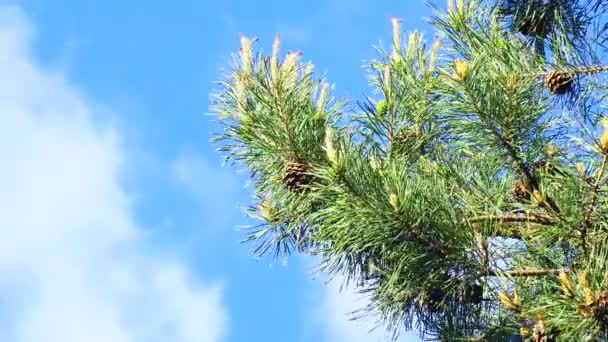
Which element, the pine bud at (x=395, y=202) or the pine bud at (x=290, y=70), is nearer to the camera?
the pine bud at (x=395, y=202)

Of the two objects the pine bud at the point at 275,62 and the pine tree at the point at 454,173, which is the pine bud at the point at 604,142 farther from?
the pine bud at the point at 275,62

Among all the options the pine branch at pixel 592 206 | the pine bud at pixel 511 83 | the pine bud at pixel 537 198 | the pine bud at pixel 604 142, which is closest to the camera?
the pine bud at pixel 604 142

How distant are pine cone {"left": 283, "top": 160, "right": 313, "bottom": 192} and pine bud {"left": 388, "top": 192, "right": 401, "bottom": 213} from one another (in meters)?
0.41

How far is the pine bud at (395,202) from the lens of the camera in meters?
2.57

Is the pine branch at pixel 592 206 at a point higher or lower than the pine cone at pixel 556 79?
lower

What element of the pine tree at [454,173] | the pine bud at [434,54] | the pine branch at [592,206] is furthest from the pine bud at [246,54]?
the pine branch at [592,206]

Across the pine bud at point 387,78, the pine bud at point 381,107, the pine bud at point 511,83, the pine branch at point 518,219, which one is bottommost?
the pine branch at point 518,219

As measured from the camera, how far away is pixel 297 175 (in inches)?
116

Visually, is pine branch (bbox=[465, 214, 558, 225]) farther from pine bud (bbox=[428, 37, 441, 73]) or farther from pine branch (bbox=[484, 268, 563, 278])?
pine bud (bbox=[428, 37, 441, 73])

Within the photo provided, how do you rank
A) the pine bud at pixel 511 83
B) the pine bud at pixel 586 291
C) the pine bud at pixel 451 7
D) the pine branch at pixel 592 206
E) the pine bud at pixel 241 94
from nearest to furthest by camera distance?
the pine bud at pixel 586 291
the pine branch at pixel 592 206
the pine bud at pixel 511 83
the pine bud at pixel 241 94
the pine bud at pixel 451 7

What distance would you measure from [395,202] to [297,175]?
454mm

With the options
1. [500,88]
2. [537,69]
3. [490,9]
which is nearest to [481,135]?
[500,88]

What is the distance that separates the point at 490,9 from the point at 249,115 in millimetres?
933

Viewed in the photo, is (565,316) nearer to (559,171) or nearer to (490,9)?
(559,171)
